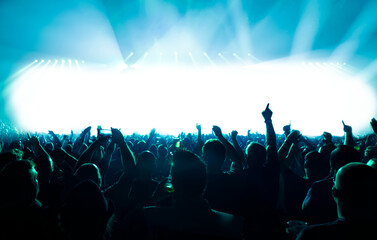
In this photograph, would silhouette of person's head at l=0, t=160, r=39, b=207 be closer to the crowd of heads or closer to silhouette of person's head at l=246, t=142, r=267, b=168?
the crowd of heads

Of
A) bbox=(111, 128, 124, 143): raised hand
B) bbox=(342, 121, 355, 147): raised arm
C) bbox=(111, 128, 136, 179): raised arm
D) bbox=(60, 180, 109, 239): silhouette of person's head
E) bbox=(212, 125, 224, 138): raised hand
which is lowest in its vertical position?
bbox=(60, 180, 109, 239): silhouette of person's head

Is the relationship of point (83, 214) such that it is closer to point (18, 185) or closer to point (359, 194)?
point (18, 185)

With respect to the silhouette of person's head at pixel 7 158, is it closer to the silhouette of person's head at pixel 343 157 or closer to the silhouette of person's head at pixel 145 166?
the silhouette of person's head at pixel 145 166

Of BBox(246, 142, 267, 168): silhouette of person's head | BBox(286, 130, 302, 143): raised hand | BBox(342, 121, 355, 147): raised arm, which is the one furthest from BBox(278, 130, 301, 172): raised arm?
BBox(342, 121, 355, 147): raised arm

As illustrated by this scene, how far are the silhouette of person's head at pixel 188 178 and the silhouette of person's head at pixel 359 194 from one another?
1.08 m

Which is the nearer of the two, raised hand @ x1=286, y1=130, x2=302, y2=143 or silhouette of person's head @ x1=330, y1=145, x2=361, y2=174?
silhouette of person's head @ x1=330, y1=145, x2=361, y2=174

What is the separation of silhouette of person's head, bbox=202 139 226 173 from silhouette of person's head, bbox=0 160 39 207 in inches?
76.3

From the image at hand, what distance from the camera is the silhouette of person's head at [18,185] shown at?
5.92 ft

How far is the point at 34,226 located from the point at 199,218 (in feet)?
4.35

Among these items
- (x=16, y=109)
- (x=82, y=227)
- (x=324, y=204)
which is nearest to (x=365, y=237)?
(x=324, y=204)

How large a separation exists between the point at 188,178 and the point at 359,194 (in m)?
1.27

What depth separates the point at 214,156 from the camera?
298 centimetres

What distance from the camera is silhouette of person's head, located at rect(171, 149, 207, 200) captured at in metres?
1.84

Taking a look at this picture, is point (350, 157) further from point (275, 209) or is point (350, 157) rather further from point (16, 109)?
point (16, 109)
